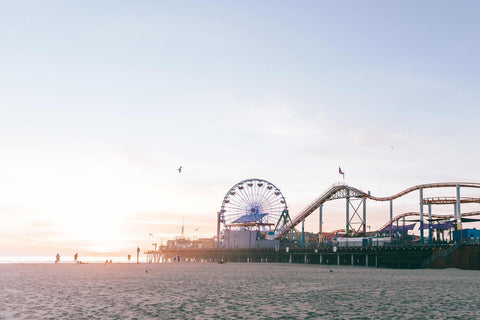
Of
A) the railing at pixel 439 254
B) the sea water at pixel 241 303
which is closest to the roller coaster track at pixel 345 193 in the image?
the railing at pixel 439 254

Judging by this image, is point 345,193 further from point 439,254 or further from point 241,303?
point 241,303

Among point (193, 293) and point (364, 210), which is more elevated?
point (364, 210)

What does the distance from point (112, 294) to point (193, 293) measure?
4.12 m

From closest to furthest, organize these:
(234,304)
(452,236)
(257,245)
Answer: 1. (234,304)
2. (452,236)
3. (257,245)

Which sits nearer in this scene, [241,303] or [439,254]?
[241,303]

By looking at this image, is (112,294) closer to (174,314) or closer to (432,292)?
(174,314)

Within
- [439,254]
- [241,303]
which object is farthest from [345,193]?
[241,303]

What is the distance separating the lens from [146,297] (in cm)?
2212

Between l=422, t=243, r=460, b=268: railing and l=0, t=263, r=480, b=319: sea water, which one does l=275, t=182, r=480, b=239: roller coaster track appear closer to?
l=422, t=243, r=460, b=268: railing

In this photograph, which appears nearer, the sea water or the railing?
the sea water

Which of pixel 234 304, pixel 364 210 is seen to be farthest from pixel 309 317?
pixel 364 210

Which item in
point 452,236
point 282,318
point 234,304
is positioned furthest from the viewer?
point 452,236

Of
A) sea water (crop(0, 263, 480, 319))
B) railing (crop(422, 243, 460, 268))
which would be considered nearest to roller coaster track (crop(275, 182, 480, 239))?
railing (crop(422, 243, 460, 268))

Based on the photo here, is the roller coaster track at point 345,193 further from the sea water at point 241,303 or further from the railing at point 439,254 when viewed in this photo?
the sea water at point 241,303
